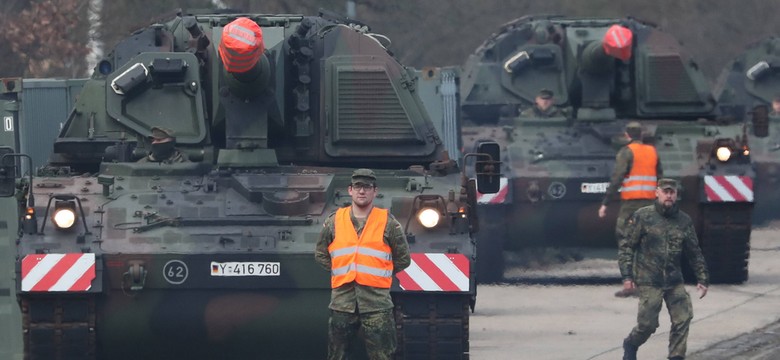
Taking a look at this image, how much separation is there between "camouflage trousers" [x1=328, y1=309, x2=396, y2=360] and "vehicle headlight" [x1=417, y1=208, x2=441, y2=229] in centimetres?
107

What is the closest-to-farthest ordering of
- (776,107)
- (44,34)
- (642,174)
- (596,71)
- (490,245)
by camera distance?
(642,174), (490,245), (596,71), (44,34), (776,107)

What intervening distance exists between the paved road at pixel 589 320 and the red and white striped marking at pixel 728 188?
0.92 m

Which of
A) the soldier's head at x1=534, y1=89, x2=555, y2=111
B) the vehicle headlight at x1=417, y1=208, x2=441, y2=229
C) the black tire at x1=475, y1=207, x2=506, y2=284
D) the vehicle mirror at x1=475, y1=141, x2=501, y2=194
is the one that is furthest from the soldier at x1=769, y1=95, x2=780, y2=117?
the vehicle headlight at x1=417, y1=208, x2=441, y2=229

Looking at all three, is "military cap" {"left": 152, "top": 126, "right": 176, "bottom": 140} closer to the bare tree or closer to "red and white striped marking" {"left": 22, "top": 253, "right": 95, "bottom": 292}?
"red and white striped marking" {"left": 22, "top": 253, "right": 95, "bottom": 292}

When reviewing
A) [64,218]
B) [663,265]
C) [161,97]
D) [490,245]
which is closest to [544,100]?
[490,245]

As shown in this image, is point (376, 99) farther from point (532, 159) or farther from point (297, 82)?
point (532, 159)

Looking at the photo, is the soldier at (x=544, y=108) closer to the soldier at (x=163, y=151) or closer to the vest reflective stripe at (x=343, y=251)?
the soldier at (x=163, y=151)

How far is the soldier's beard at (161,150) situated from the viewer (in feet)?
42.9

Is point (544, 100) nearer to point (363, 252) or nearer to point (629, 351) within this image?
point (629, 351)

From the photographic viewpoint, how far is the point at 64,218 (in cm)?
1177

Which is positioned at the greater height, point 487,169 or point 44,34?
point 44,34

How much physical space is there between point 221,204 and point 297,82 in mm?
1864

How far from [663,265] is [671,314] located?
13.6 inches

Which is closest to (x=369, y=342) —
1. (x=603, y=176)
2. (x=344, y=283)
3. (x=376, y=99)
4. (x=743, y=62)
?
(x=344, y=283)
